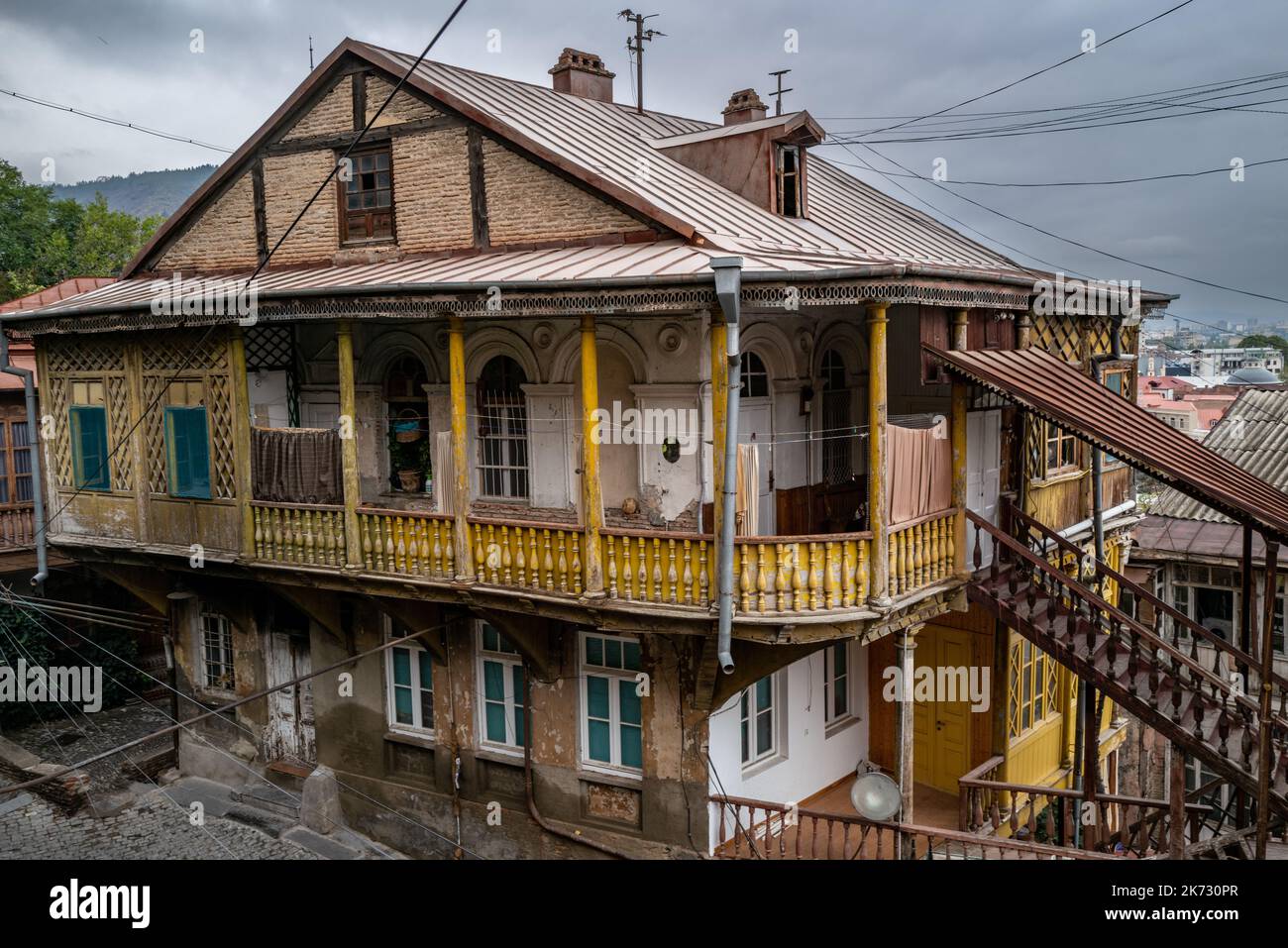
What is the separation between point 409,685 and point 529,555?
4.40 metres

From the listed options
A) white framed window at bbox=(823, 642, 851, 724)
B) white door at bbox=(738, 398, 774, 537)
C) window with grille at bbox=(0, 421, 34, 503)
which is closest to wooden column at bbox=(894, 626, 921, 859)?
white door at bbox=(738, 398, 774, 537)

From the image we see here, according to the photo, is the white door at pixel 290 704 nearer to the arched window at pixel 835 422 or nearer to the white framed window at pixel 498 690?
the white framed window at pixel 498 690

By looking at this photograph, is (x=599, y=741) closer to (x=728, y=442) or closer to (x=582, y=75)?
(x=728, y=442)

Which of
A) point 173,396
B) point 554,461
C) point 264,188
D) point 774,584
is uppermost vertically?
point 264,188

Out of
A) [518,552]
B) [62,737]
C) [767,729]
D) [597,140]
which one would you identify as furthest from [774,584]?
[62,737]

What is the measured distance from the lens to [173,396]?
1463 cm

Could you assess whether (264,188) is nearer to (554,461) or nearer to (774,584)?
(554,461)

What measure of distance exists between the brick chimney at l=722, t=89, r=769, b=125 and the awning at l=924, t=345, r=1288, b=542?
7985 mm

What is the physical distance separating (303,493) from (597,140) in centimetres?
622

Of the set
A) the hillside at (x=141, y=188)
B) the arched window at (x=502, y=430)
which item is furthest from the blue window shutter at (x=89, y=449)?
the hillside at (x=141, y=188)

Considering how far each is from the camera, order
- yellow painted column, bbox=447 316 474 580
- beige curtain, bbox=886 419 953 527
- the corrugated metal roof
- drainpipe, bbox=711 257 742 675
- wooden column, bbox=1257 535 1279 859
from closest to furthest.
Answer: drainpipe, bbox=711 257 742 675 < wooden column, bbox=1257 535 1279 859 < beige curtain, bbox=886 419 953 527 < yellow painted column, bbox=447 316 474 580 < the corrugated metal roof

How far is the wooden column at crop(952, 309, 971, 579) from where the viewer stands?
11734 mm

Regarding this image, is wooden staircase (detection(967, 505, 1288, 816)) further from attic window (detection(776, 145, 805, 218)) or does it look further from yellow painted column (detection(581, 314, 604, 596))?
attic window (detection(776, 145, 805, 218))

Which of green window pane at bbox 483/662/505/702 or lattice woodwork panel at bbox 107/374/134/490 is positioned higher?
lattice woodwork panel at bbox 107/374/134/490
